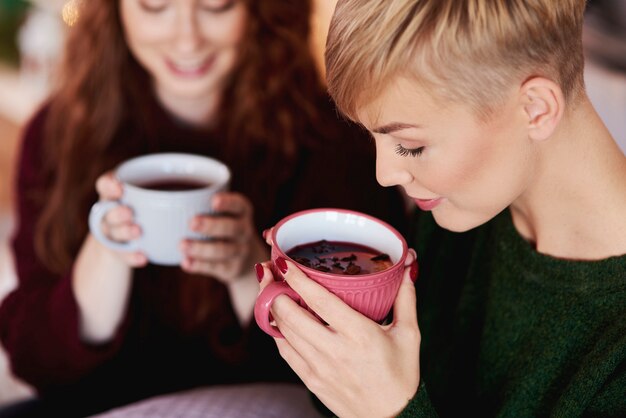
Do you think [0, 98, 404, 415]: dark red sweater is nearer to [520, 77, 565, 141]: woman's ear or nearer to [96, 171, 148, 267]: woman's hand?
[96, 171, 148, 267]: woman's hand

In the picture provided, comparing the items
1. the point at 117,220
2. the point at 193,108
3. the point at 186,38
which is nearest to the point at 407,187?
the point at 117,220

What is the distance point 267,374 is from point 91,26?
2.81ft

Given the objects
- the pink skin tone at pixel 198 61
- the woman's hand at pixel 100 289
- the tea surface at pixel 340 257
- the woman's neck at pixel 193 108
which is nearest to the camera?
the tea surface at pixel 340 257

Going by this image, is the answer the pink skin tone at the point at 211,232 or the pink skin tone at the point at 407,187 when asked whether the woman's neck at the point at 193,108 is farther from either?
the pink skin tone at the point at 407,187

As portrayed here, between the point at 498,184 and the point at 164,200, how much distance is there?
48 cm

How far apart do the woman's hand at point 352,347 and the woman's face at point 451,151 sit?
0.32 feet

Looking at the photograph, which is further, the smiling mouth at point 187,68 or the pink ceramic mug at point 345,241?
the smiling mouth at point 187,68

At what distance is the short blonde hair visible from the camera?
777 millimetres

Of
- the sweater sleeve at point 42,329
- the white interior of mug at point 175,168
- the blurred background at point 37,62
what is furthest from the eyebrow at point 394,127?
the blurred background at point 37,62

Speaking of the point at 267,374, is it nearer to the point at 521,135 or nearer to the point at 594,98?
the point at 521,135

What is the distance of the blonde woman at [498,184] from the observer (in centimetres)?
79

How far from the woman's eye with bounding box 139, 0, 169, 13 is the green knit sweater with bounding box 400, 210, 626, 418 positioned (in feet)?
2.15

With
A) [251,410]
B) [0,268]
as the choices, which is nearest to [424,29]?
[251,410]

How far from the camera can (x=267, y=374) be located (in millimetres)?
1480
